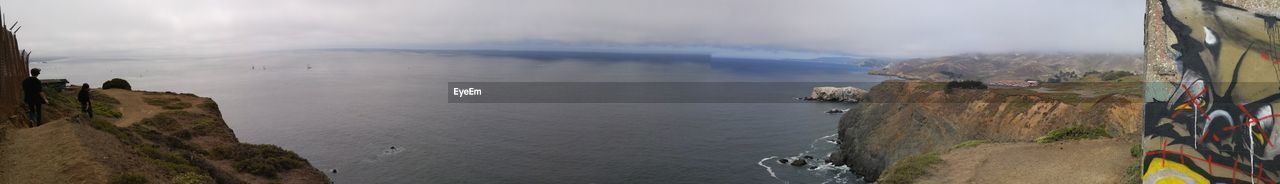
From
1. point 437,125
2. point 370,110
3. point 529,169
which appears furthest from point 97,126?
point 370,110

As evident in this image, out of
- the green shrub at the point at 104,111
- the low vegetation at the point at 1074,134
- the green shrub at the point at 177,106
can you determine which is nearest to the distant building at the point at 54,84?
the green shrub at the point at 104,111

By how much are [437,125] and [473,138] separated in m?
14.0

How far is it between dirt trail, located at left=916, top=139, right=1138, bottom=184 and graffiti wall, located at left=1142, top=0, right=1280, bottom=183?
341 inches

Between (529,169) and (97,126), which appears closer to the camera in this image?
(97,126)

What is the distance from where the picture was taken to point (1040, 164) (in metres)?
24.1

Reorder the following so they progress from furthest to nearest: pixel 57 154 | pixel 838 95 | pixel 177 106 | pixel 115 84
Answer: pixel 838 95 → pixel 115 84 → pixel 177 106 → pixel 57 154

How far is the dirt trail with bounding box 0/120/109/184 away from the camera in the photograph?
13594 mm

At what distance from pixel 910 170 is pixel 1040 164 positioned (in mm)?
4693

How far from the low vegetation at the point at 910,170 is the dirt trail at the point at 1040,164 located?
35 cm

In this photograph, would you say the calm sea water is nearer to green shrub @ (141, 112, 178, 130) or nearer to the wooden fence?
green shrub @ (141, 112, 178, 130)

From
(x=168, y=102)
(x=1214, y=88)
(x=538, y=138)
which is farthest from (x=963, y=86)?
(x=168, y=102)

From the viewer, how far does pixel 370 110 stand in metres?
100

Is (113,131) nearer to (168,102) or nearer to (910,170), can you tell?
(168,102)

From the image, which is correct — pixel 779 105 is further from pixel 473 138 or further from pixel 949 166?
pixel 949 166
